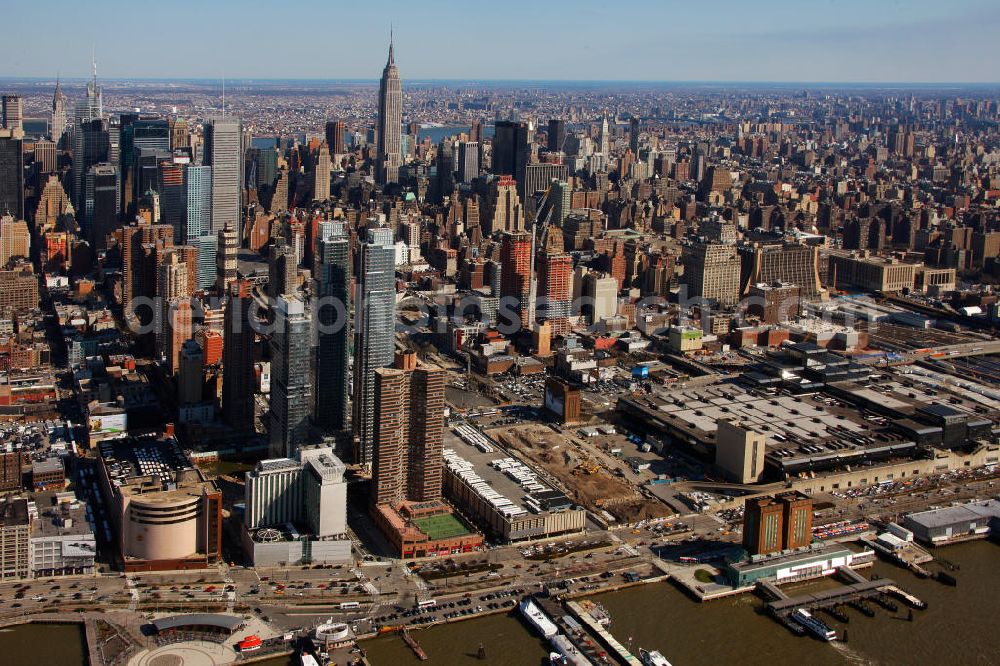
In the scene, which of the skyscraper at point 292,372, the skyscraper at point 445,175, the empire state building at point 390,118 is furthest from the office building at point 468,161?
the skyscraper at point 292,372

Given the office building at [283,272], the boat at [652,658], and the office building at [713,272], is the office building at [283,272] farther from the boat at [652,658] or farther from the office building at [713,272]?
the boat at [652,658]

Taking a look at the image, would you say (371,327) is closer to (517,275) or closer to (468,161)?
(517,275)

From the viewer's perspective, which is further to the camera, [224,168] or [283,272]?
[224,168]

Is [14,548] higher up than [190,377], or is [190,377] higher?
[190,377]

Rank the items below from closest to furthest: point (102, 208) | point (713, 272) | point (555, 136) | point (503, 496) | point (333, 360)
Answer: point (503, 496)
point (333, 360)
point (713, 272)
point (102, 208)
point (555, 136)

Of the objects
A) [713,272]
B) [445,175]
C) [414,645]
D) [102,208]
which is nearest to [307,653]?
[414,645]

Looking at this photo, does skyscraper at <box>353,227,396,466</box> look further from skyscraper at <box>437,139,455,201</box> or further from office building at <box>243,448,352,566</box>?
skyscraper at <box>437,139,455,201</box>
